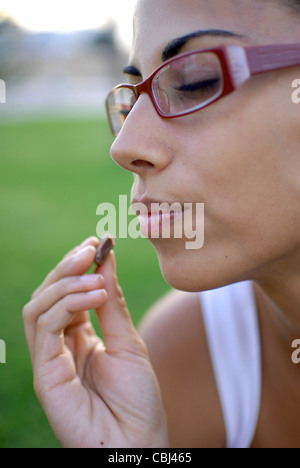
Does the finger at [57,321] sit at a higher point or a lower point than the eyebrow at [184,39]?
lower

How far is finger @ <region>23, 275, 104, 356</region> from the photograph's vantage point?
185 cm

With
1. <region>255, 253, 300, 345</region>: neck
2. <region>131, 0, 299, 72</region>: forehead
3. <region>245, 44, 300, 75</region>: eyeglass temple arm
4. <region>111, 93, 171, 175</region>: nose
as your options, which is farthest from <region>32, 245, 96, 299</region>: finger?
<region>245, 44, 300, 75</region>: eyeglass temple arm

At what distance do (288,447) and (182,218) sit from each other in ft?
3.72

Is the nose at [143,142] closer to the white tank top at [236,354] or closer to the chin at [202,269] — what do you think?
the chin at [202,269]

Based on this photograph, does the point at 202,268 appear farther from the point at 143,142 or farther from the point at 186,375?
the point at 186,375

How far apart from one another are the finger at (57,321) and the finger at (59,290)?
0.02m

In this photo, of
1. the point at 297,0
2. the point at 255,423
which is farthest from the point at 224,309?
the point at 297,0

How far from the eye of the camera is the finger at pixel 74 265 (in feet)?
6.26

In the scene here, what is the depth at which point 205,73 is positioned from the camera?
1456 mm

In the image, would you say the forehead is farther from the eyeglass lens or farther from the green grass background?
the green grass background

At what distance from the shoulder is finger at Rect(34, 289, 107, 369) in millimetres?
540

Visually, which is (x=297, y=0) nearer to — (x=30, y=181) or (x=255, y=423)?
(x=255, y=423)

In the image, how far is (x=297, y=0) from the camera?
1420 millimetres

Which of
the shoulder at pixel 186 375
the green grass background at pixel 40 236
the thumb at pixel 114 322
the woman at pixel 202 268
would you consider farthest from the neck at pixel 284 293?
the green grass background at pixel 40 236
